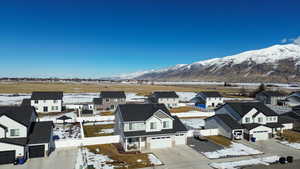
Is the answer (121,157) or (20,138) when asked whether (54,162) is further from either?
(121,157)

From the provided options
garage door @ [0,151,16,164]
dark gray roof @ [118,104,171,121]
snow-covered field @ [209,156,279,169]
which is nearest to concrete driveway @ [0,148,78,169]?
garage door @ [0,151,16,164]

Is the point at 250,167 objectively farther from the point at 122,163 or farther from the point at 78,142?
the point at 78,142

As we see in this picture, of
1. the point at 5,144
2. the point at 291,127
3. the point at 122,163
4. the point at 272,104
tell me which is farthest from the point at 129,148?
the point at 272,104

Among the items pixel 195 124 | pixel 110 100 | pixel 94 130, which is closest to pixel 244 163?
pixel 195 124

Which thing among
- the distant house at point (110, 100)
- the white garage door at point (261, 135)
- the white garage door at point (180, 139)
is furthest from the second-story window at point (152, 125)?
the distant house at point (110, 100)

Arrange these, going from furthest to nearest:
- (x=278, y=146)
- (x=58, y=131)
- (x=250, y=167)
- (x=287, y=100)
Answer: (x=287, y=100), (x=58, y=131), (x=278, y=146), (x=250, y=167)

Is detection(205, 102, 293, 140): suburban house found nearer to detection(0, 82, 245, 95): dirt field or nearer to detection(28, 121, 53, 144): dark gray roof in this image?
detection(28, 121, 53, 144): dark gray roof
